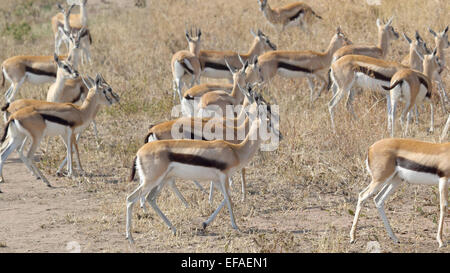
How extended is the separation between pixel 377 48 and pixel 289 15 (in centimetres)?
399

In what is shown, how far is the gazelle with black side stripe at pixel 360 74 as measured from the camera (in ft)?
31.5

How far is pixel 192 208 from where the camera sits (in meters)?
7.06

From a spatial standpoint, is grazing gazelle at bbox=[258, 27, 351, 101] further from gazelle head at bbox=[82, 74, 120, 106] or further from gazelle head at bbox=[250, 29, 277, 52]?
gazelle head at bbox=[82, 74, 120, 106]

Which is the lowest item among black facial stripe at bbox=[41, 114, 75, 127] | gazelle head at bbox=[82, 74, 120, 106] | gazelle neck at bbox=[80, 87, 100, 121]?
black facial stripe at bbox=[41, 114, 75, 127]

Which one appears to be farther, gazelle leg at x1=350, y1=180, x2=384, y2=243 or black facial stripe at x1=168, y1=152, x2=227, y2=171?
black facial stripe at x1=168, y1=152, x2=227, y2=171

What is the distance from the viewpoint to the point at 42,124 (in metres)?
8.02

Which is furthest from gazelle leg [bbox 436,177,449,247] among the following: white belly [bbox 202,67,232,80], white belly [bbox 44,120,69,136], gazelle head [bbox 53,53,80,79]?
white belly [bbox 202,67,232,80]

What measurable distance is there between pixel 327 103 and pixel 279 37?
4.36 meters

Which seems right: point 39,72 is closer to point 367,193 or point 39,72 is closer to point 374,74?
point 374,74

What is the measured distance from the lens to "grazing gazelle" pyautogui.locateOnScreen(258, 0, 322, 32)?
14.9 metres

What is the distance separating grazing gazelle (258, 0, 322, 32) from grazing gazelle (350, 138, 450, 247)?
9.30 metres

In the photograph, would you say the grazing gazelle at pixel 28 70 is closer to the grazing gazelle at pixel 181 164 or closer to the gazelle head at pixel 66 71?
the gazelle head at pixel 66 71

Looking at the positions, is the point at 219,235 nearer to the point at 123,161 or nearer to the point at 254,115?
the point at 254,115

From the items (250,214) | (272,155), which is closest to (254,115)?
(250,214)
